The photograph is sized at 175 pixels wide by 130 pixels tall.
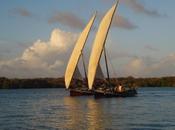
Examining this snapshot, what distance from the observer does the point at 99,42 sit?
70.8m

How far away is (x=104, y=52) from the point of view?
70688 millimetres

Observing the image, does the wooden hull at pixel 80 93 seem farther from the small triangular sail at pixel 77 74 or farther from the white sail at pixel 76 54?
the small triangular sail at pixel 77 74

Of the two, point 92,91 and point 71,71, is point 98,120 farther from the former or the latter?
point 71,71

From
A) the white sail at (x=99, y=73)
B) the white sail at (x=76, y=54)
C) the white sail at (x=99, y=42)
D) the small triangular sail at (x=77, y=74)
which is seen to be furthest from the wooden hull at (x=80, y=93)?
the white sail at (x=99, y=42)

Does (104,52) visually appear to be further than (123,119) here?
Yes

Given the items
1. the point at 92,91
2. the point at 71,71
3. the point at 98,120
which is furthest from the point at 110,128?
the point at 71,71

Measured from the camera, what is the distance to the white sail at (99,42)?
70125 mm

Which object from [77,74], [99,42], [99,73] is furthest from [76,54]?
[99,42]

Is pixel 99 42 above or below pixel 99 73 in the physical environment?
above

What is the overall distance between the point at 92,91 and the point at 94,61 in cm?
474

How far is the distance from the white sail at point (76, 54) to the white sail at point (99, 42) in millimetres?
10317

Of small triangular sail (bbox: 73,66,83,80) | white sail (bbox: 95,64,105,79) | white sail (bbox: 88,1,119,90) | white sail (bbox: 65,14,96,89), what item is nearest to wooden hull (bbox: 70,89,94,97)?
white sail (bbox: 65,14,96,89)

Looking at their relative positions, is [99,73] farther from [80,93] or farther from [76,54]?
[76,54]

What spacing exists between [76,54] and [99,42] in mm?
12936
